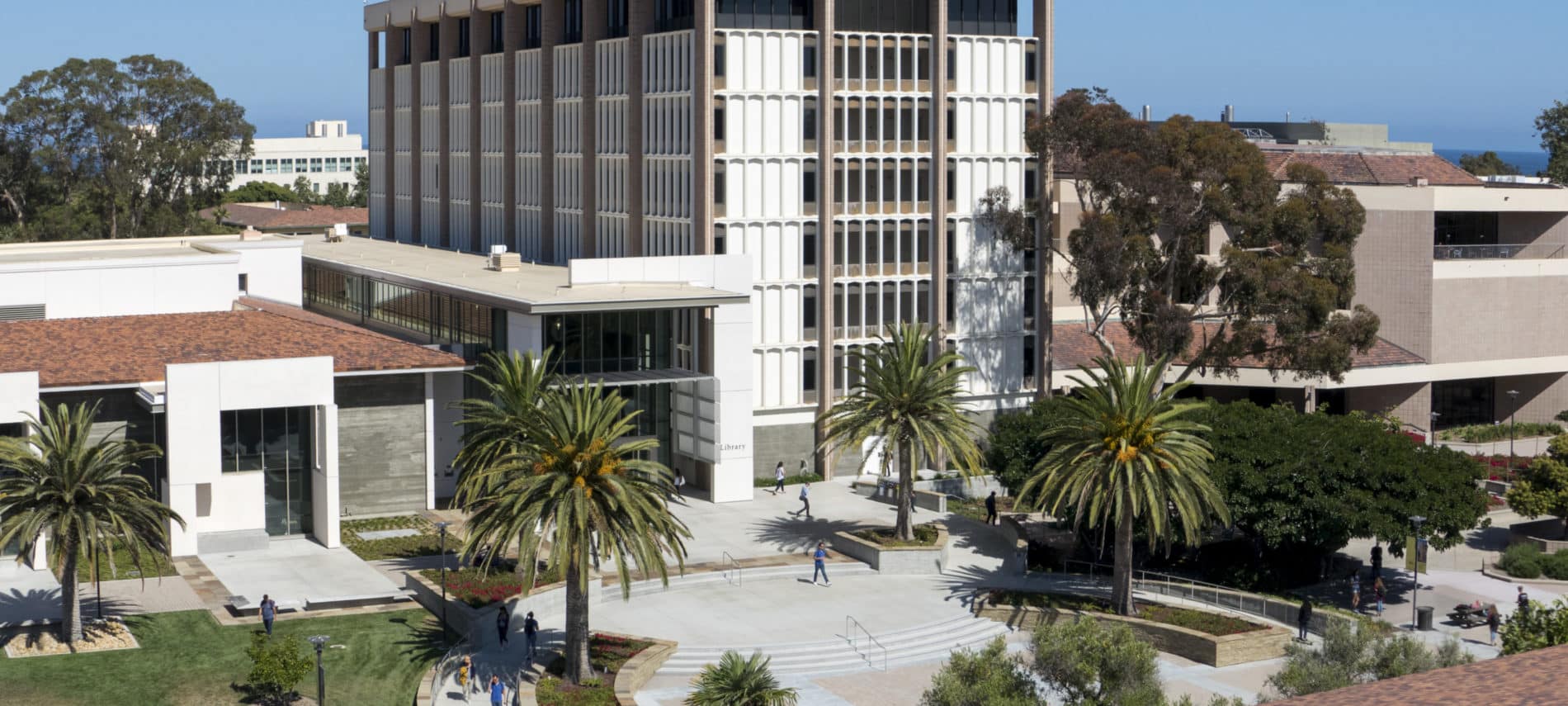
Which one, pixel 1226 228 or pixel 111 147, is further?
pixel 111 147

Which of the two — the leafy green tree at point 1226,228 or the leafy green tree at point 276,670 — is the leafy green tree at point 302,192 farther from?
the leafy green tree at point 276,670

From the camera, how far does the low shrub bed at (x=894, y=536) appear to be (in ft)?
211

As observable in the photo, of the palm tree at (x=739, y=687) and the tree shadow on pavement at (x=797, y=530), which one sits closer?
the palm tree at (x=739, y=687)

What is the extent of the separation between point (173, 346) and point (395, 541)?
11.4 metres

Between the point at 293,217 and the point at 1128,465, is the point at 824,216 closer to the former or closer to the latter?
the point at 1128,465

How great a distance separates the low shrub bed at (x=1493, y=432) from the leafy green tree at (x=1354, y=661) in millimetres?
48193

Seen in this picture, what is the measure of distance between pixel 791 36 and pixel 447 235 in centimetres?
3845

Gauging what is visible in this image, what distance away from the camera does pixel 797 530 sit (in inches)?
2702

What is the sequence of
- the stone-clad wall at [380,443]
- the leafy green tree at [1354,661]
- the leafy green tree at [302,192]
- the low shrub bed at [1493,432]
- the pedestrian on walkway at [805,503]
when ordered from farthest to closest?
1. the leafy green tree at [302,192]
2. the low shrub bed at [1493,432]
3. the pedestrian on walkway at [805,503]
4. the stone-clad wall at [380,443]
5. the leafy green tree at [1354,661]

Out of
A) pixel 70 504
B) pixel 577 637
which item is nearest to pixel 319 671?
pixel 577 637

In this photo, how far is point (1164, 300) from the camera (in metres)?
76.8

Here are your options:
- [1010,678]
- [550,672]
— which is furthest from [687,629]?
[1010,678]

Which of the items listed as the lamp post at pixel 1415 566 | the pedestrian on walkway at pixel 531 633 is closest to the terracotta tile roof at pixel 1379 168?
the lamp post at pixel 1415 566

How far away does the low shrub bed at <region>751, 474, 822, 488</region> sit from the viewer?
76438 mm
